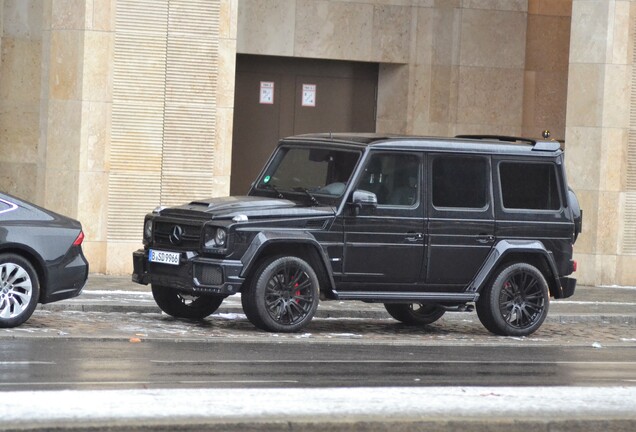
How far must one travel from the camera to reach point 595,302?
67.4 ft

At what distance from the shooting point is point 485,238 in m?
16.1

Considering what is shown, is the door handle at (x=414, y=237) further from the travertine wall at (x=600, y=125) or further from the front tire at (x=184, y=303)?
the travertine wall at (x=600, y=125)

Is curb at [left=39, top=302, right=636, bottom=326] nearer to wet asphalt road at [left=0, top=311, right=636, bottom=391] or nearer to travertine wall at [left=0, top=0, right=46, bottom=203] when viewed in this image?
wet asphalt road at [left=0, top=311, right=636, bottom=391]

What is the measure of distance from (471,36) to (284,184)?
1118 centimetres

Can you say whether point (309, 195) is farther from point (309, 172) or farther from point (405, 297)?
point (405, 297)

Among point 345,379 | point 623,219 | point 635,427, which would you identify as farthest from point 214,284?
point 623,219

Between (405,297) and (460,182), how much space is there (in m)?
1.44

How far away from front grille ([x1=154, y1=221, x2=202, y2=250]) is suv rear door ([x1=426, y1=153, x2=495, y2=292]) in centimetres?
260

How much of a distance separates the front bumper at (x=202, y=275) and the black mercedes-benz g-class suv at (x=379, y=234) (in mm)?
13

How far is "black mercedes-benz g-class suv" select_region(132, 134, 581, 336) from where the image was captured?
14.7 m

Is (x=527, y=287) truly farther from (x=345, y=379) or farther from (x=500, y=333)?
(x=345, y=379)

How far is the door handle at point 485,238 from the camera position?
16.0 meters

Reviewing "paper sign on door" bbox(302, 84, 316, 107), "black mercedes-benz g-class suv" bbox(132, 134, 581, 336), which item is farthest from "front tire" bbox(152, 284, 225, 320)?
"paper sign on door" bbox(302, 84, 316, 107)

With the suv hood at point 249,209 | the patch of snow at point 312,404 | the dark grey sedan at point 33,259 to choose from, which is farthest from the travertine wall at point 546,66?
the patch of snow at point 312,404
